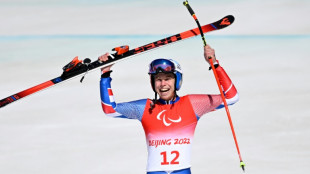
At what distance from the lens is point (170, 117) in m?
8.29

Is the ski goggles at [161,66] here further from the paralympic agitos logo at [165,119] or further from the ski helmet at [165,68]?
the paralympic agitos logo at [165,119]

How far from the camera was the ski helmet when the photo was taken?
8.23 metres

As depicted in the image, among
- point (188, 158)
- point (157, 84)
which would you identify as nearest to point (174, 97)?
point (157, 84)

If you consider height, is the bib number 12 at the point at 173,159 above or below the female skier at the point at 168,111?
below

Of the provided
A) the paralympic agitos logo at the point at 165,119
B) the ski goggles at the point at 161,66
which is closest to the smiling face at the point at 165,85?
the ski goggles at the point at 161,66

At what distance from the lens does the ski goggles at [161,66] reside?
823cm

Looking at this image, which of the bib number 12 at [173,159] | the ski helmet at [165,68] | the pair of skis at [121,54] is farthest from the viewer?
the pair of skis at [121,54]

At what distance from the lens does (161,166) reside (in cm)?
810

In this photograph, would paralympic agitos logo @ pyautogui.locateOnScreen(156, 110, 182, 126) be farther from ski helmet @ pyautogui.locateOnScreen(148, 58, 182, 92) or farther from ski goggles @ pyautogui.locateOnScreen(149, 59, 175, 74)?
ski goggles @ pyautogui.locateOnScreen(149, 59, 175, 74)

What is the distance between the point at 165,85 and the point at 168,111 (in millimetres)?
390

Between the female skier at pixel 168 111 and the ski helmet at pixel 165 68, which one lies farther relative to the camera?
the ski helmet at pixel 165 68

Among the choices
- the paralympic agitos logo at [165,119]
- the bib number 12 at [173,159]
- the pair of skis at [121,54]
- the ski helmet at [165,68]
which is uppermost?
the pair of skis at [121,54]

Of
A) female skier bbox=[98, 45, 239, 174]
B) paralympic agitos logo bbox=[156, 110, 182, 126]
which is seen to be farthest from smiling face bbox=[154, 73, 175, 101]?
paralympic agitos logo bbox=[156, 110, 182, 126]

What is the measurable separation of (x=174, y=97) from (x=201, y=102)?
409mm
